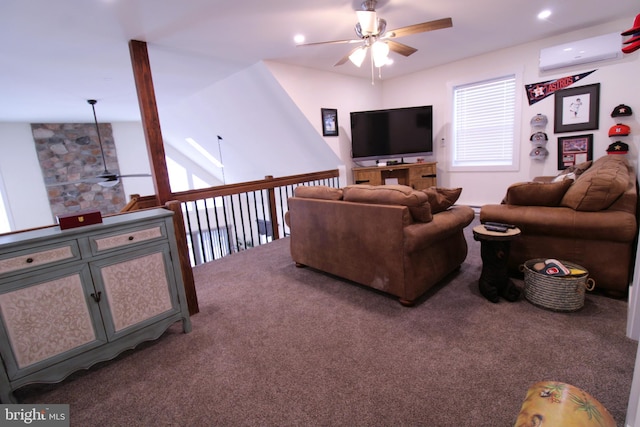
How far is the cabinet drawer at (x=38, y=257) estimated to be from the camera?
151 cm

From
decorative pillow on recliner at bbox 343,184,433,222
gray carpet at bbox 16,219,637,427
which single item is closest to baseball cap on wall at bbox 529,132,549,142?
gray carpet at bbox 16,219,637,427

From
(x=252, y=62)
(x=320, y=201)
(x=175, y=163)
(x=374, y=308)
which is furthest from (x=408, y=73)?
(x=175, y=163)

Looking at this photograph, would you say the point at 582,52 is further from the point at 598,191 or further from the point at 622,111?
the point at 598,191

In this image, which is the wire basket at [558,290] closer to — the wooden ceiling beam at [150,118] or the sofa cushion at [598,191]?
the sofa cushion at [598,191]

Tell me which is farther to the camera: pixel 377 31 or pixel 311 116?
pixel 311 116

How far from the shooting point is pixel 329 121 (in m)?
4.80

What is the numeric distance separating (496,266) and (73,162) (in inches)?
314

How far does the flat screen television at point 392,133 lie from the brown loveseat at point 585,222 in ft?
8.63

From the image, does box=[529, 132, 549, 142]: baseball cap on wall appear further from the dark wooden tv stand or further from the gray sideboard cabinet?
the gray sideboard cabinet

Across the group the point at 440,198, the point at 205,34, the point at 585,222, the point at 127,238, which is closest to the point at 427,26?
the point at 440,198

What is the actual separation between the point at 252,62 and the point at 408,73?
2.81 m

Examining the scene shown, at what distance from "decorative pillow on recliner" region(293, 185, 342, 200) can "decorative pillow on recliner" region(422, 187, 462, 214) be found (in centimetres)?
75

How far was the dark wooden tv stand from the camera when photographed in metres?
4.84

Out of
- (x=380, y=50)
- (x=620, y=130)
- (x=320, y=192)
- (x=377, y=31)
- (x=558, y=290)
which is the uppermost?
(x=377, y=31)
